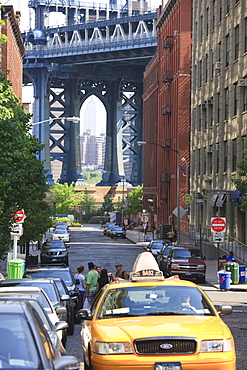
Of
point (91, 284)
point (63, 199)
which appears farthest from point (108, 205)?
point (91, 284)

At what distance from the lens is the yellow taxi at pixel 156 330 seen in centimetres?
941

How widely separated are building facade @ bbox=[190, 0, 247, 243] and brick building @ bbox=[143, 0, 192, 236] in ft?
13.2

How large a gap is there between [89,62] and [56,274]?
12971 cm

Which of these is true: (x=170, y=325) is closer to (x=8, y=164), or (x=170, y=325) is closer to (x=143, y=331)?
(x=143, y=331)

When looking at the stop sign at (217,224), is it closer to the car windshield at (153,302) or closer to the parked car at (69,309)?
the parked car at (69,309)

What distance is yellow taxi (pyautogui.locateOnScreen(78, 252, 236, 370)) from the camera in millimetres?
9414

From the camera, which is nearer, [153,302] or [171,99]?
[153,302]

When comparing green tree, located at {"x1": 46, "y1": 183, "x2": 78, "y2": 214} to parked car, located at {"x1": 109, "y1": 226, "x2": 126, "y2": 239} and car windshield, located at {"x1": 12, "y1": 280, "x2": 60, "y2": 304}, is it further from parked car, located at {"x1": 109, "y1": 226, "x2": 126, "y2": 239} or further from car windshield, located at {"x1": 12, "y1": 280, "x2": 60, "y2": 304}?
car windshield, located at {"x1": 12, "y1": 280, "x2": 60, "y2": 304}

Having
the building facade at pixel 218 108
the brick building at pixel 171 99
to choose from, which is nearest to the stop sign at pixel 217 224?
the building facade at pixel 218 108

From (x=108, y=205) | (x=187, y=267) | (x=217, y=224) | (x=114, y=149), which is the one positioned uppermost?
(x=114, y=149)

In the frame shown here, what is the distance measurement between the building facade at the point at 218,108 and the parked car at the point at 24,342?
40292mm

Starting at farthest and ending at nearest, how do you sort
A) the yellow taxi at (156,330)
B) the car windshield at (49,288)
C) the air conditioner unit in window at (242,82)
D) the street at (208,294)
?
the air conditioner unit in window at (242,82), the car windshield at (49,288), the street at (208,294), the yellow taxi at (156,330)

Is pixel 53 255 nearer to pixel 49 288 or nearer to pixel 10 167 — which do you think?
pixel 10 167

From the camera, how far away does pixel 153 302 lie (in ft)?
35.9
